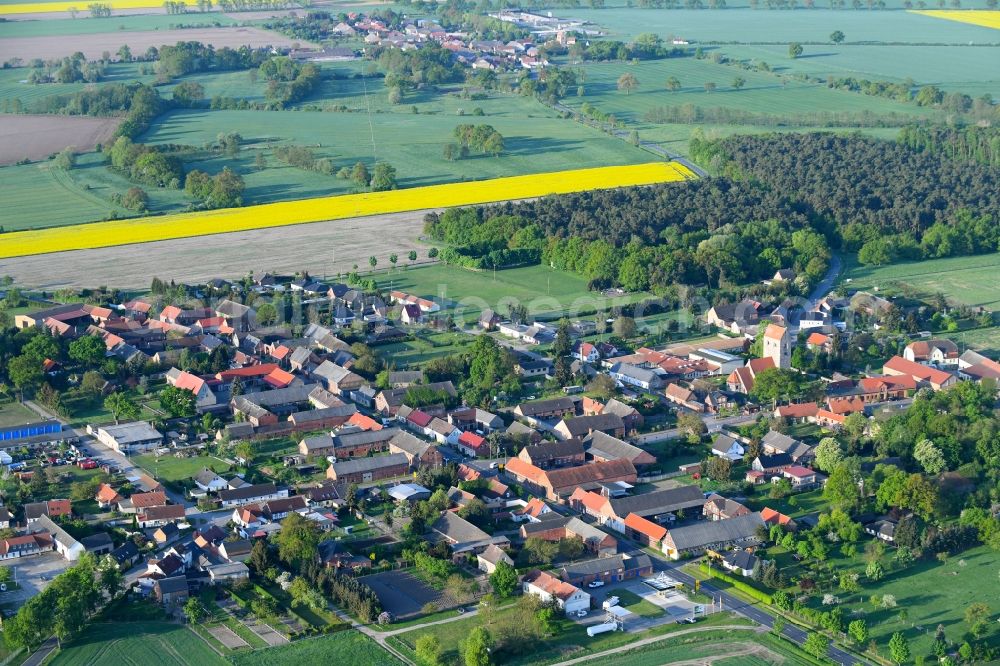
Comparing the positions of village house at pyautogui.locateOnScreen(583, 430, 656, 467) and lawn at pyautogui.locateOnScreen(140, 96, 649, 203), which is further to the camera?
lawn at pyautogui.locateOnScreen(140, 96, 649, 203)

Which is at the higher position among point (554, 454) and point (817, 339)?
point (817, 339)

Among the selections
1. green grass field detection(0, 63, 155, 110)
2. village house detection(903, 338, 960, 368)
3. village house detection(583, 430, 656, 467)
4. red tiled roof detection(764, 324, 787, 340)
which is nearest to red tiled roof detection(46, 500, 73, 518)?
village house detection(583, 430, 656, 467)

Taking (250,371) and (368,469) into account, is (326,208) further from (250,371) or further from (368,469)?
(368,469)

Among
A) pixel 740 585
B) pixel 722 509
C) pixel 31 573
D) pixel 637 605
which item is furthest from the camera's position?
pixel 722 509

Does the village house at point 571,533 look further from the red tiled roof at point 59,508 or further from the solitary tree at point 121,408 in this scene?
the solitary tree at point 121,408

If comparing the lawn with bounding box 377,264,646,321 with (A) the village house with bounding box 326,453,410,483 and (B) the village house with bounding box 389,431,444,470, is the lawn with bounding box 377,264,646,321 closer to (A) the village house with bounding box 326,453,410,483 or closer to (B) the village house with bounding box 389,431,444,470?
(B) the village house with bounding box 389,431,444,470

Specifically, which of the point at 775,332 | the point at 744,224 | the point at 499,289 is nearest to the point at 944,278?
the point at 744,224
